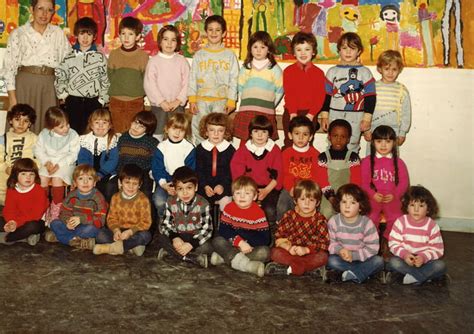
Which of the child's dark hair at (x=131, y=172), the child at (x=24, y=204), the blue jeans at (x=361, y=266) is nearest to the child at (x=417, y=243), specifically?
the blue jeans at (x=361, y=266)

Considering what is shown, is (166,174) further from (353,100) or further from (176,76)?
(353,100)

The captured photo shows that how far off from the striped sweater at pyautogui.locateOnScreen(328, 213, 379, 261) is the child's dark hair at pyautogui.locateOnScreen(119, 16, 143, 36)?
2.47 metres

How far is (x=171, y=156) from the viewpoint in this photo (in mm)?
5016

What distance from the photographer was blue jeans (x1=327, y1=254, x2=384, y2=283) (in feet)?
13.8

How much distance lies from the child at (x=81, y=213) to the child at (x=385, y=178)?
205 centimetres

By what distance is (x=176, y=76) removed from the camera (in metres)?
5.40

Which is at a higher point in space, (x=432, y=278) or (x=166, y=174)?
(x=166, y=174)

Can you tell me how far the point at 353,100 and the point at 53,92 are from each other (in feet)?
8.58

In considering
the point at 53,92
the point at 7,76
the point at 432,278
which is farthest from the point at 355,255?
the point at 7,76

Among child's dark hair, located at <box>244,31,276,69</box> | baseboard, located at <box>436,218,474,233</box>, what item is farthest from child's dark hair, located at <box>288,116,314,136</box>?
baseboard, located at <box>436,218,474,233</box>

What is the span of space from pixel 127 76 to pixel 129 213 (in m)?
1.36

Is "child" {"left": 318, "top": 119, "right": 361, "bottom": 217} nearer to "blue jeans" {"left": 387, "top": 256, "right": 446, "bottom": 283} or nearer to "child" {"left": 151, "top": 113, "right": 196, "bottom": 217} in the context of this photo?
"blue jeans" {"left": 387, "top": 256, "right": 446, "bottom": 283}

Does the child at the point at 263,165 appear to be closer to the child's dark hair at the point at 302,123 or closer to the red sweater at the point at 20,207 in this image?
the child's dark hair at the point at 302,123

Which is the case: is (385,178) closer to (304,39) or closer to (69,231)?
(304,39)
